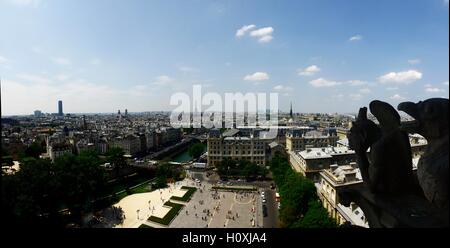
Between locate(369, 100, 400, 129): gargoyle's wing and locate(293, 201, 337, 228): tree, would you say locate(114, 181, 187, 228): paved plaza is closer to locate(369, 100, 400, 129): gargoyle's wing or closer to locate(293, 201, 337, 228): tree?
locate(293, 201, 337, 228): tree

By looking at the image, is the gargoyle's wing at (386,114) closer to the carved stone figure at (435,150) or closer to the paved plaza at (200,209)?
the carved stone figure at (435,150)

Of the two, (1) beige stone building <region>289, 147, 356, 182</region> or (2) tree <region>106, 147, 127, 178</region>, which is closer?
(1) beige stone building <region>289, 147, 356, 182</region>

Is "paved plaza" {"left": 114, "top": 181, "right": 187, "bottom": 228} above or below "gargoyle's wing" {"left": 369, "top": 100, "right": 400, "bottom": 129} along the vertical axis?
below

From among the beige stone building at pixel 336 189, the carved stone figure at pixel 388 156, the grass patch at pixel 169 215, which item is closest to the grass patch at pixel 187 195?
the grass patch at pixel 169 215

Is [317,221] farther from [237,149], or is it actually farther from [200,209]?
[237,149]

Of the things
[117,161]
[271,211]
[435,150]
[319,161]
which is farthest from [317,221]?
[117,161]

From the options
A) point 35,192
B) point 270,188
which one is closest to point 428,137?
point 35,192

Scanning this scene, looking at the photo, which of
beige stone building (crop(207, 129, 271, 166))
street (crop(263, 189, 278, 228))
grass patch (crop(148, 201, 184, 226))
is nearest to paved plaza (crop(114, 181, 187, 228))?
grass patch (crop(148, 201, 184, 226))
